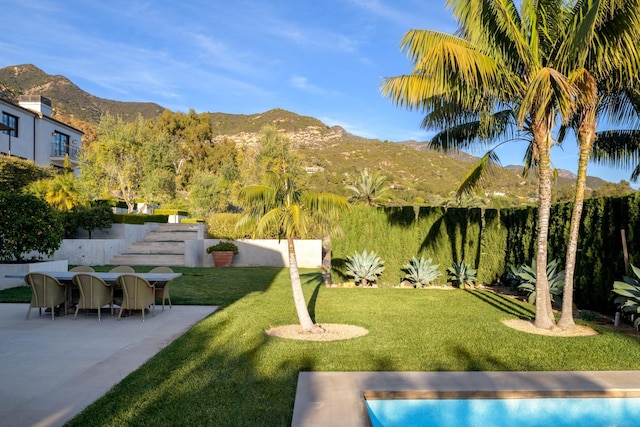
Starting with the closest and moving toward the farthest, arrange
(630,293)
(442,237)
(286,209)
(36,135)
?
(286,209) → (630,293) → (442,237) → (36,135)

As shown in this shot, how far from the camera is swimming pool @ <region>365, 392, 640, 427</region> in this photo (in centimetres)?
491

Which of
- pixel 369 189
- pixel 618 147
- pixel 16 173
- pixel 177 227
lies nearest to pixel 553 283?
pixel 618 147

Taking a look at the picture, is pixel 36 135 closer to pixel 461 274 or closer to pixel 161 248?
pixel 161 248

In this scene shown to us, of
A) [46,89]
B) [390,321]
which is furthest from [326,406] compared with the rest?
[46,89]

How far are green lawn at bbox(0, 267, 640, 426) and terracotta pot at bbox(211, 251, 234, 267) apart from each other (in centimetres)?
984

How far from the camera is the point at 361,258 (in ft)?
51.6

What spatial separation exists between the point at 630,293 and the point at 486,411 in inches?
213

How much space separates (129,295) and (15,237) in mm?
6724

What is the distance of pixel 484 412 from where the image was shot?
4965 millimetres

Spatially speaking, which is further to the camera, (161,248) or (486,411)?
(161,248)

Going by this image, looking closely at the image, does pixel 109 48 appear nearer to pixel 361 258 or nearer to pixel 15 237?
pixel 15 237

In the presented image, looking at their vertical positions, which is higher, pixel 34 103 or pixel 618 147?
pixel 34 103

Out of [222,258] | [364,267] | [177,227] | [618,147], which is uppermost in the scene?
[618,147]

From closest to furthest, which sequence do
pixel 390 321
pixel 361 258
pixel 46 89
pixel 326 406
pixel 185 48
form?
pixel 326 406, pixel 390 321, pixel 361 258, pixel 185 48, pixel 46 89
